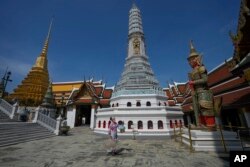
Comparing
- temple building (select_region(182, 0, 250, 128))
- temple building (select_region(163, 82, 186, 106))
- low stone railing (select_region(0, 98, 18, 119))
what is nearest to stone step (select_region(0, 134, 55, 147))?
low stone railing (select_region(0, 98, 18, 119))

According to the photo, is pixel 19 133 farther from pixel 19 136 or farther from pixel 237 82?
pixel 237 82

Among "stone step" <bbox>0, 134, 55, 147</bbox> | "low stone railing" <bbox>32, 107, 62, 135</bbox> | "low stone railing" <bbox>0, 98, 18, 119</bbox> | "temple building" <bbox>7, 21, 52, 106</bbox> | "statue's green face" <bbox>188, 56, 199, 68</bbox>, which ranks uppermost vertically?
"temple building" <bbox>7, 21, 52, 106</bbox>

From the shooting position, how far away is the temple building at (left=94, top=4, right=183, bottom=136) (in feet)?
48.2

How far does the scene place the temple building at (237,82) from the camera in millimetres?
5898

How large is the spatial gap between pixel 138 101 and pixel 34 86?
2660cm

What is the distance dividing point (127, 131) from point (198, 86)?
8.73 metres

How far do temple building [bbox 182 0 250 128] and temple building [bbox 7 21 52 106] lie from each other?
30389mm

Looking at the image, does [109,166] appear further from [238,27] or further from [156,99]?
[156,99]

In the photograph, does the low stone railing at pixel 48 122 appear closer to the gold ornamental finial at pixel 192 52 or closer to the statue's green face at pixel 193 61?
the statue's green face at pixel 193 61

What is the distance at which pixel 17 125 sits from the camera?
12195mm

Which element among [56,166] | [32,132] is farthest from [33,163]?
[32,132]

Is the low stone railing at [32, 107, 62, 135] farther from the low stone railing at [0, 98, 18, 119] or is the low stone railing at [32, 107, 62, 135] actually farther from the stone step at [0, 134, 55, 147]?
the low stone railing at [0, 98, 18, 119]

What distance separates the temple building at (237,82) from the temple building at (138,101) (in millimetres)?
3462

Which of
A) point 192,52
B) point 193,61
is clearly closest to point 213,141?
point 193,61
